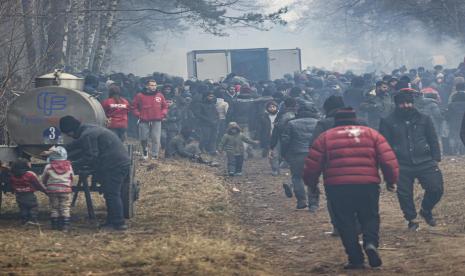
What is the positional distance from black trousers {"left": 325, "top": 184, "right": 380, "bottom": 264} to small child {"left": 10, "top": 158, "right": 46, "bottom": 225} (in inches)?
171

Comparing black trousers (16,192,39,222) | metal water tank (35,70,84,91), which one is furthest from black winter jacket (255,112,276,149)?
black trousers (16,192,39,222)

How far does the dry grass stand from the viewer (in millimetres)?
9328

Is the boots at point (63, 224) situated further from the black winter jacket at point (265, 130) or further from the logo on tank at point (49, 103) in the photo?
the black winter jacket at point (265, 130)

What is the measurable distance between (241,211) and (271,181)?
467 centimetres

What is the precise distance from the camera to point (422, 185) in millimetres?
12531

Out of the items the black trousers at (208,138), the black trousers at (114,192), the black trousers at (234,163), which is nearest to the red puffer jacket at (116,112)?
the black trousers at (234,163)

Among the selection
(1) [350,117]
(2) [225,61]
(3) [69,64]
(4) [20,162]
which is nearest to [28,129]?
(4) [20,162]

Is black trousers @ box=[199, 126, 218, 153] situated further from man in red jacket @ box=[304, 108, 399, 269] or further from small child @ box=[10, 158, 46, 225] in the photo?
man in red jacket @ box=[304, 108, 399, 269]

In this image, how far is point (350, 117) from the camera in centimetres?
1023

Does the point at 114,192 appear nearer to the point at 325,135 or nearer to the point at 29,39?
the point at 325,135

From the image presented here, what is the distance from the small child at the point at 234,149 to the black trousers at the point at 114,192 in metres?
8.37

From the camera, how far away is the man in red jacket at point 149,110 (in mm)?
21562

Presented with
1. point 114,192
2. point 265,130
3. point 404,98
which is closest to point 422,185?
point 404,98

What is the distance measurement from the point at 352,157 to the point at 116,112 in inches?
391
